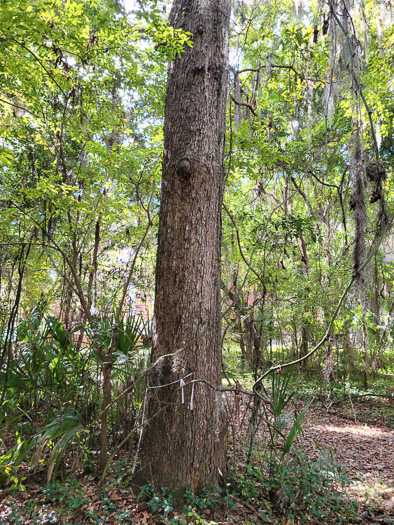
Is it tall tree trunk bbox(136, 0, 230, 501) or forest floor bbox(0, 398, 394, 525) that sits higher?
tall tree trunk bbox(136, 0, 230, 501)

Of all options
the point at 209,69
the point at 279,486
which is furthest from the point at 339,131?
the point at 279,486

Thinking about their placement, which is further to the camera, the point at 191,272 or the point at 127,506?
the point at 191,272

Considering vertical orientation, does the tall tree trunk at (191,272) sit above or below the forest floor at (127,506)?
above

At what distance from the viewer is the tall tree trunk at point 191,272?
7.90 feet

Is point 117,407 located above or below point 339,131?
below

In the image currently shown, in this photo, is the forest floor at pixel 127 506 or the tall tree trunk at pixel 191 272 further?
the tall tree trunk at pixel 191 272

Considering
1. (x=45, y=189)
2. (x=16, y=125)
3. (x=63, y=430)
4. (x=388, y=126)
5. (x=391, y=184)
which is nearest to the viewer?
(x=63, y=430)

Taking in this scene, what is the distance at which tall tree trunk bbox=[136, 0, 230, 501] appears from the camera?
2.41 m

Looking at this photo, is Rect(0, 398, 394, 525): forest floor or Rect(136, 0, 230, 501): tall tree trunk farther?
Rect(136, 0, 230, 501): tall tree trunk

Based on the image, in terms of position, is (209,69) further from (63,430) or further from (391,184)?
(391,184)

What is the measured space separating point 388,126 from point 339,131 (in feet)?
3.58

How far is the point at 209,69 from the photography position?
9.23 feet

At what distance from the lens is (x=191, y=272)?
2.55 metres

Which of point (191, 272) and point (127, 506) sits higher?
point (191, 272)
